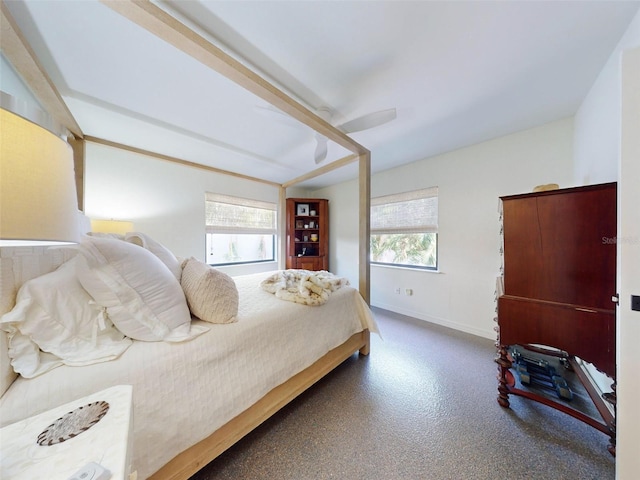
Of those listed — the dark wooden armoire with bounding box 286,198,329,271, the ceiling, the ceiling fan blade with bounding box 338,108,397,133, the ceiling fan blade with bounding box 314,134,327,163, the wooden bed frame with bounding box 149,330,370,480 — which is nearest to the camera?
the wooden bed frame with bounding box 149,330,370,480

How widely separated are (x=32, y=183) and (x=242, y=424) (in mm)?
1397

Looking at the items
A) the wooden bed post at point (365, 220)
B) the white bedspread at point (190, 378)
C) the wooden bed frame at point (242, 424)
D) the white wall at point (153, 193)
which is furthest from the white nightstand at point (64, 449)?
the white wall at point (153, 193)

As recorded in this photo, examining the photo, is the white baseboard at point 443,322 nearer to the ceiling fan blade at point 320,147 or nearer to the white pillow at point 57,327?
the ceiling fan blade at point 320,147

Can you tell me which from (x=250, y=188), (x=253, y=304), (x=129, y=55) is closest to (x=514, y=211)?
(x=253, y=304)

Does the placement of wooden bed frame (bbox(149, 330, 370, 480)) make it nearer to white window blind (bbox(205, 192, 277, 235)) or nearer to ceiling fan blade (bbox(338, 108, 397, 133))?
ceiling fan blade (bbox(338, 108, 397, 133))

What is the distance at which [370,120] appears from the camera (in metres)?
1.76

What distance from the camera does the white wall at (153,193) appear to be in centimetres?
247

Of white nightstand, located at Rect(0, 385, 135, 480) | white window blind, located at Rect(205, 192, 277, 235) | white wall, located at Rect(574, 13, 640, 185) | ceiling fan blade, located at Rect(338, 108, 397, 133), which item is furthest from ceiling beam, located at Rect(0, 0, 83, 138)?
white wall, located at Rect(574, 13, 640, 185)

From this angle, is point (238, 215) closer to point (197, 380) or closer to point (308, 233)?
point (308, 233)

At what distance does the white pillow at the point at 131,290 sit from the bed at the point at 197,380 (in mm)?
70

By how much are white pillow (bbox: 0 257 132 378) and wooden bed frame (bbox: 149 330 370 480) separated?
59 centimetres

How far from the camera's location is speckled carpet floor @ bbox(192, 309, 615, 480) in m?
1.14

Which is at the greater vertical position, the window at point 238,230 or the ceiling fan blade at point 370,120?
the ceiling fan blade at point 370,120

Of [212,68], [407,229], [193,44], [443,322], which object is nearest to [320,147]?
[212,68]
